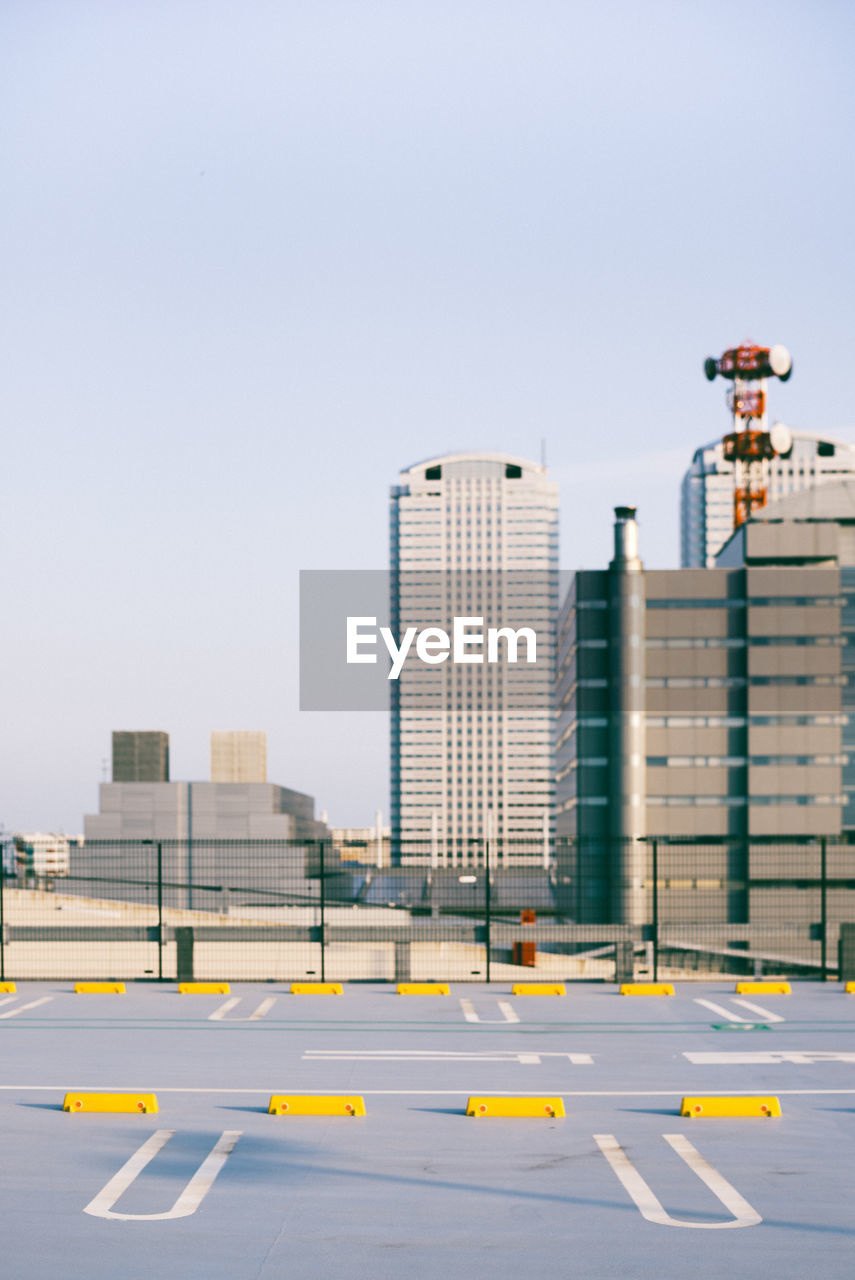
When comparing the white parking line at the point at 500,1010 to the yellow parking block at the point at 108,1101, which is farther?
the white parking line at the point at 500,1010

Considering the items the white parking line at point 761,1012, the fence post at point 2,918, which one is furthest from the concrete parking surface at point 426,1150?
the fence post at point 2,918

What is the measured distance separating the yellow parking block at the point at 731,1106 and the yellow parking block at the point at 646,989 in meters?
9.91

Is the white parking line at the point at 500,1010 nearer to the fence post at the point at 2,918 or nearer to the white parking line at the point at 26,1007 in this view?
the white parking line at the point at 26,1007

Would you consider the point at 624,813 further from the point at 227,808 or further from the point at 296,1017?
the point at 296,1017

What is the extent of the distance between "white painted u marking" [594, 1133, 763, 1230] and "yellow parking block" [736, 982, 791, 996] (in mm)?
11419

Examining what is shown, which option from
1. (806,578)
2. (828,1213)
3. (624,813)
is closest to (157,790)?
(624,813)

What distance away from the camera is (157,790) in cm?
18650

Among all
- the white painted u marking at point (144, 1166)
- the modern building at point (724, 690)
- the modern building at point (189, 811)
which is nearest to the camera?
the white painted u marking at point (144, 1166)

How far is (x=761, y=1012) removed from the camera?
20.8 meters

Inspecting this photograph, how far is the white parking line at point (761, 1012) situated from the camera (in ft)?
65.8

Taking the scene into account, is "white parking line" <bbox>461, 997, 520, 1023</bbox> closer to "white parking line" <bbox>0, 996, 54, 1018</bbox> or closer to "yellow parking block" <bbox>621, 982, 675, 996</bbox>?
"yellow parking block" <bbox>621, 982, 675, 996</bbox>

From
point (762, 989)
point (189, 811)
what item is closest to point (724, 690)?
point (189, 811)

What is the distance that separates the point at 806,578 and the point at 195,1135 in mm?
108099

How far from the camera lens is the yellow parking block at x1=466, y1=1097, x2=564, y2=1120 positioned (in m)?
13.2
